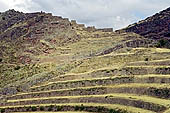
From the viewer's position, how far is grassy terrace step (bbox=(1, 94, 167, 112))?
26828mm

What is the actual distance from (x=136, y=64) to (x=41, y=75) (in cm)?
1384

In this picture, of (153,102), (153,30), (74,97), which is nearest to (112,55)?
(74,97)

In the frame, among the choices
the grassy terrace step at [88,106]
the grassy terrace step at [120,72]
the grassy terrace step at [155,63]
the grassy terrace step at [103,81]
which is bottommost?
the grassy terrace step at [88,106]

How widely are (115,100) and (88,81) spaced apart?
710 cm

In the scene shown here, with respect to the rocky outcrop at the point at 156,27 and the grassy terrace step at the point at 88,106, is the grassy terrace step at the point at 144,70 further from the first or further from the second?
the rocky outcrop at the point at 156,27

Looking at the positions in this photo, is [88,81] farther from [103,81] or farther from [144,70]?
[144,70]

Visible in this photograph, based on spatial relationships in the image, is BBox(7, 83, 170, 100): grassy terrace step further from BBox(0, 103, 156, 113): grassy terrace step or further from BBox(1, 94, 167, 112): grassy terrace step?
BBox(0, 103, 156, 113): grassy terrace step

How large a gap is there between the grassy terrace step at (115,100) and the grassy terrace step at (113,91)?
0.75 metres

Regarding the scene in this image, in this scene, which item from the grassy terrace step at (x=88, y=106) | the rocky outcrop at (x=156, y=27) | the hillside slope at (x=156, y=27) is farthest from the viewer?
the rocky outcrop at (x=156, y=27)

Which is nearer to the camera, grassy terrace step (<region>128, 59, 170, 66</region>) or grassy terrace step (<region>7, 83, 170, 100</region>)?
grassy terrace step (<region>7, 83, 170, 100</region>)

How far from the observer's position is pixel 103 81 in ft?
123

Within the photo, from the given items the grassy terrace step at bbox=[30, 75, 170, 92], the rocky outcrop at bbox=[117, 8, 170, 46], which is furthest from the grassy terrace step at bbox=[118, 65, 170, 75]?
the rocky outcrop at bbox=[117, 8, 170, 46]

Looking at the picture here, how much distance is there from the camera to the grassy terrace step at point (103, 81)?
105ft

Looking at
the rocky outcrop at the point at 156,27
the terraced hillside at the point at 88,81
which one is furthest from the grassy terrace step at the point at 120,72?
the rocky outcrop at the point at 156,27
